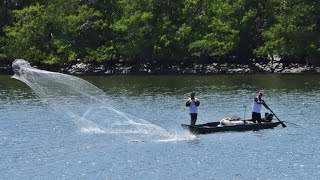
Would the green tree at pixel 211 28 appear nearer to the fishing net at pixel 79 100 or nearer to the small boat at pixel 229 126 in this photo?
the fishing net at pixel 79 100

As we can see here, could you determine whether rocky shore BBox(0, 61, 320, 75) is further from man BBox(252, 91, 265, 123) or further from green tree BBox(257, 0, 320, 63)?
man BBox(252, 91, 265, 123)

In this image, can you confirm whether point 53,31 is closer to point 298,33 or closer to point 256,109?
point 298,33

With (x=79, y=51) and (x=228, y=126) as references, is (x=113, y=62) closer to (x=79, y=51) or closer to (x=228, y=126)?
(x=79, y=51)

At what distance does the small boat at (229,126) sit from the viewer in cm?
4684

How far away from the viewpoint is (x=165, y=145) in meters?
43.3

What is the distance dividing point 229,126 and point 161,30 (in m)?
54.7

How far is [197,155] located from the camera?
40438 mm

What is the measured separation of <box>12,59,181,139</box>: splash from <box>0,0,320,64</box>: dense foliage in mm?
43963

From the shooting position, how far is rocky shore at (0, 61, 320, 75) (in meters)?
94.0

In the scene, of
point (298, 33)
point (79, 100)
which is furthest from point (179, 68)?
point (79, 100)

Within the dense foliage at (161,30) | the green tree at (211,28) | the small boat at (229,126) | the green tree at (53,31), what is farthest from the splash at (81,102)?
the green tree at (53,31)

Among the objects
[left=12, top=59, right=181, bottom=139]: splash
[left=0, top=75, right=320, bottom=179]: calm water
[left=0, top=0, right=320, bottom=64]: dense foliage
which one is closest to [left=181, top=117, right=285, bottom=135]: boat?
[left=0, top=75, right=320, bottom=179]: calm water

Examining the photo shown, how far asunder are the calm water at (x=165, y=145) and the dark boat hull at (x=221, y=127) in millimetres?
526

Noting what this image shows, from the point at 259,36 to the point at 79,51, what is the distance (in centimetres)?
2244
